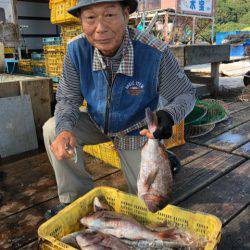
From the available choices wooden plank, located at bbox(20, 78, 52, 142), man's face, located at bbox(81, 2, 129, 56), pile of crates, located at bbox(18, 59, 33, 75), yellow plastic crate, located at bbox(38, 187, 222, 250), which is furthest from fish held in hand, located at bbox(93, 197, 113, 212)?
pile of crates, located at bbox(18, 59, 33, 75)

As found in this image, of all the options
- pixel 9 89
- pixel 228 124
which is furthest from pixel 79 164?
pixel 228 124

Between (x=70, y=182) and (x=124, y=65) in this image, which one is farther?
(x=70, y=182)

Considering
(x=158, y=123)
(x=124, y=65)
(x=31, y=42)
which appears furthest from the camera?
(x=31, y=42)

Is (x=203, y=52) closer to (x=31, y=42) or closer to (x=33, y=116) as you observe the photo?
(x=33, y=116)

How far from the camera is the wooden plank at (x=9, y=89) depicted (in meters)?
4.81

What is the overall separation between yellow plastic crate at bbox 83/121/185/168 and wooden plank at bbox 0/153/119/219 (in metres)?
0.08

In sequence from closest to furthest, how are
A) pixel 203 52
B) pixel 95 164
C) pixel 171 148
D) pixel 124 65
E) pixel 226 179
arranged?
pixel 124 65
pixel 226 179
pixel 95 164
pixel 171 148
pixel 203 52

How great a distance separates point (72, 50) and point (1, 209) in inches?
72.1

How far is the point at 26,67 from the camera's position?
8508mm

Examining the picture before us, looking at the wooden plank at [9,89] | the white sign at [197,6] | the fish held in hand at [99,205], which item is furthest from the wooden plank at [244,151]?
the white sign at [197,6]

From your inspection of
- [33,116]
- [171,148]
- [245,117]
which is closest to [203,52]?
[245,117]

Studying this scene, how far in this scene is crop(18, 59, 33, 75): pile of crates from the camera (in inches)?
329

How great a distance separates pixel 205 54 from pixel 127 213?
18.8 ft

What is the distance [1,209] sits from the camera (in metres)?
3.33
